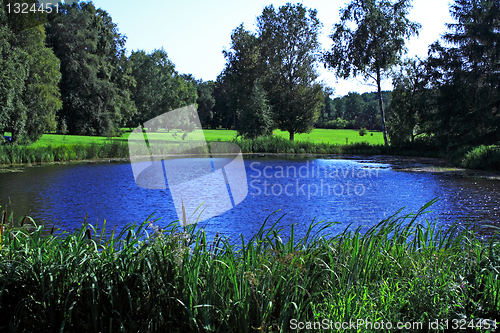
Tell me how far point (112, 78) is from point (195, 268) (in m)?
47.1

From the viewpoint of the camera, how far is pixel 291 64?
136 ft

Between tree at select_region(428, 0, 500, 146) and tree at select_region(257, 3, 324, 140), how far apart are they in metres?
13.5

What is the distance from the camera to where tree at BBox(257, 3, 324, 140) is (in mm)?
40031

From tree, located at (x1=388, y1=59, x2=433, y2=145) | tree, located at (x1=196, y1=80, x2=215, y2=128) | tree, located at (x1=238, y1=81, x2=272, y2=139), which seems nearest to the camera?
tree, located at (x1=388, y1=59, x2=433, y2=145)

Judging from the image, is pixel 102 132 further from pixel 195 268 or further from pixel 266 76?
pixel 195 268

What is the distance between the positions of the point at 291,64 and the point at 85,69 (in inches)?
838

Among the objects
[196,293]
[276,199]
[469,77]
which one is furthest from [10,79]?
[469,77]

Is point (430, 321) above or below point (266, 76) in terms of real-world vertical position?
below

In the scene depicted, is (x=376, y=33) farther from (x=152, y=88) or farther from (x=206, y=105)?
(x=206, y=105)

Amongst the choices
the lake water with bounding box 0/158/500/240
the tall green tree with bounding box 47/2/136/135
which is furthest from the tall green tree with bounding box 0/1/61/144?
the tall green tree with bounding box 47/2/136/135

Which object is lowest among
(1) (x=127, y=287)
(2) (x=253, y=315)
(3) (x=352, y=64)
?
(2) (x=253, y=315)

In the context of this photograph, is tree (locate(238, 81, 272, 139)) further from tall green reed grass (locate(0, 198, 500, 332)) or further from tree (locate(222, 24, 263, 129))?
tall green reed grass (locate(0, 198, 500, 332))

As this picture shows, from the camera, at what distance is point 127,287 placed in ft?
8.86

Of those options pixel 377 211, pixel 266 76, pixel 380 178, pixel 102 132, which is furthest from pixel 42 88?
pixel 377 211
